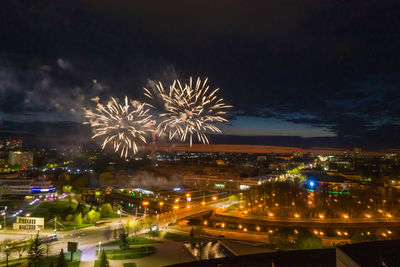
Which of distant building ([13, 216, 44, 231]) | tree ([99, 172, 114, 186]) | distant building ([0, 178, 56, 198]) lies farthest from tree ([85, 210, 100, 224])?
tree ([99, 172, 114, 186])

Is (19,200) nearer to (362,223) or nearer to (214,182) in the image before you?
(214,182)

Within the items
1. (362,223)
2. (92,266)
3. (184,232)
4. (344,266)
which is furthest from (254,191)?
(344,266)

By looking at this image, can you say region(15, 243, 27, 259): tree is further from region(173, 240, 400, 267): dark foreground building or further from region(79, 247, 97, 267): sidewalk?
region(173, 240, 400, 267): dark foreground building

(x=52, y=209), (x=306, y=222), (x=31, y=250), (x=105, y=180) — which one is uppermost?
(x=31, y=250)

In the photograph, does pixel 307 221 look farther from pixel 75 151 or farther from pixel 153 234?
pixel 75 151

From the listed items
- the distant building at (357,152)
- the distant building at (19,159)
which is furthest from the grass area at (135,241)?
the distant building at (357,152)

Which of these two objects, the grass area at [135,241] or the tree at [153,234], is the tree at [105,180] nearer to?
the tree at [153,234]

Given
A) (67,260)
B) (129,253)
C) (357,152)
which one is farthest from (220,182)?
(357,152)
